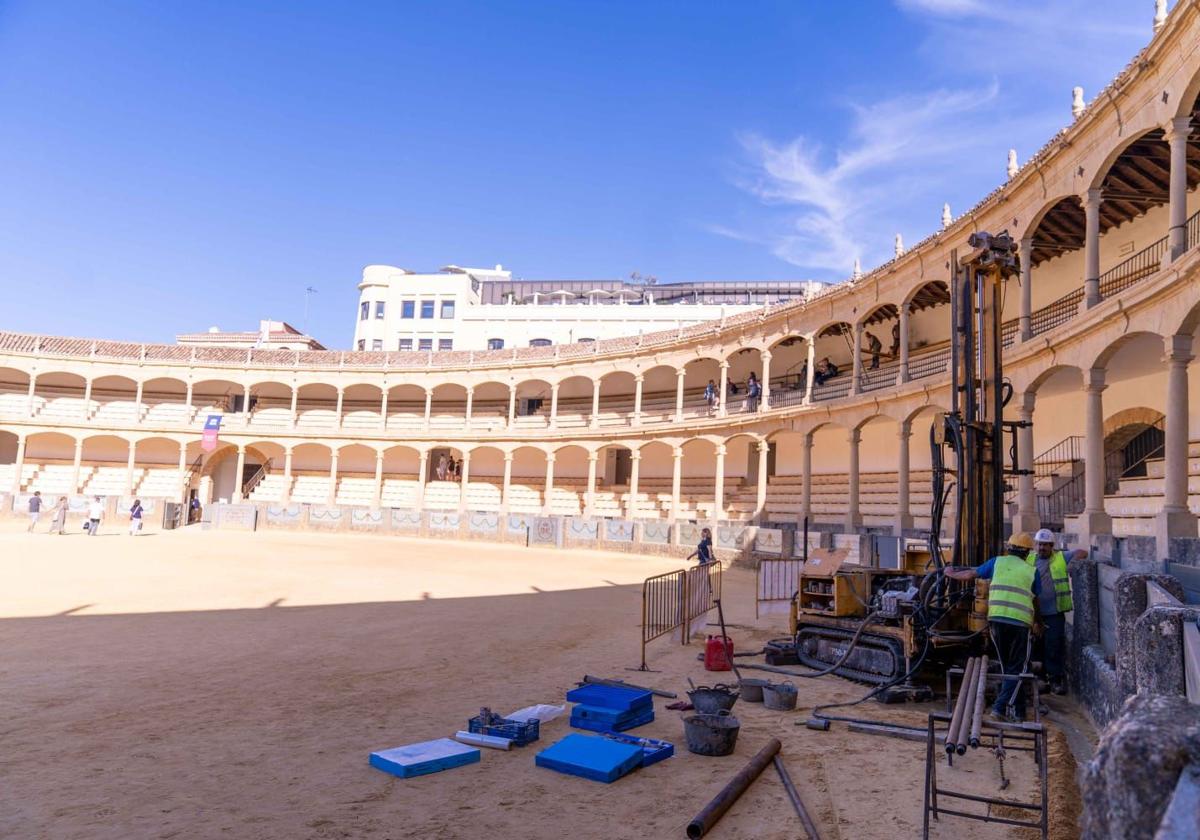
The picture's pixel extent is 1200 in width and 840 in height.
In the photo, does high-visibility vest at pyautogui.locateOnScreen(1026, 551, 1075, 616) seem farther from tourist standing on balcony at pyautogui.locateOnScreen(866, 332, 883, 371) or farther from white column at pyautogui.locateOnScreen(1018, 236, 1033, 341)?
tourist standing on balcony at pyautogui.locateOnScreen(866, 332, 883, 371)

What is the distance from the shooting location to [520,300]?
62.9 metres

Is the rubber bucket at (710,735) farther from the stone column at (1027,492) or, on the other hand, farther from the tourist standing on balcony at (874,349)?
the tourist standing on balcony at (874,349)

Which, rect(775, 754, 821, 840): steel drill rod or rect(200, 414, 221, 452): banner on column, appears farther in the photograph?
rect(200, 414, 221, 452): banner on column

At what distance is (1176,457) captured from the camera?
1368 centimetres

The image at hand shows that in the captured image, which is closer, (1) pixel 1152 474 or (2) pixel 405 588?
(1) pixel 1152 474

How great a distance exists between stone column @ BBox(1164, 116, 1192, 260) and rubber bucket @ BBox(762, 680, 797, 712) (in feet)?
37.9

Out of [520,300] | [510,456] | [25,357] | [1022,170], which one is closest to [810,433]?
[1022,170]

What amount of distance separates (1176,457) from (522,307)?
47168 mm

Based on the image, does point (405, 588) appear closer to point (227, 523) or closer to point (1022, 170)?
point (1022, 170)

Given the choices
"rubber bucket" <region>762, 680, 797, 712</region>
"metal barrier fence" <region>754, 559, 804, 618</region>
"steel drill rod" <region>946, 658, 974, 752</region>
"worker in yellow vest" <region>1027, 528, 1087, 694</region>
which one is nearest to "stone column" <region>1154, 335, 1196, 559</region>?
"worker in yellow vest" <region>1027, 528, 1087, 694</region>

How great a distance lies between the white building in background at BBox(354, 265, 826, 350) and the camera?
180 ft

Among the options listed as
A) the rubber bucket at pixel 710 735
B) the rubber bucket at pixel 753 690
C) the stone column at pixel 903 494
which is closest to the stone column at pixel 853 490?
the stone column at pixel 903 494

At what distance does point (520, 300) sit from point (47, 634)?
52.9 m

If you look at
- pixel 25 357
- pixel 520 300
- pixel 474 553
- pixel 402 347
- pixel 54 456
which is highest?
pixel 520 300
